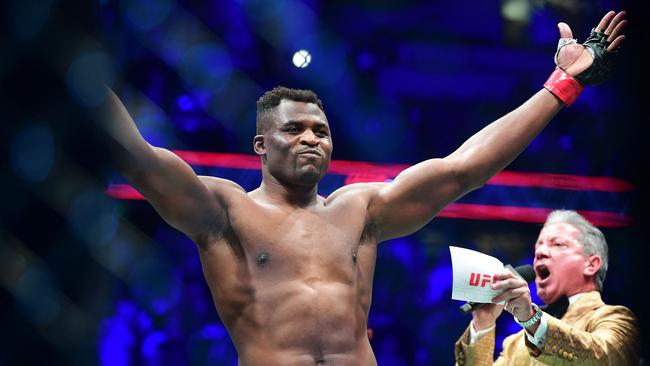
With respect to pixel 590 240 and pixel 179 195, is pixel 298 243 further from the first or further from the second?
pixel 590 240

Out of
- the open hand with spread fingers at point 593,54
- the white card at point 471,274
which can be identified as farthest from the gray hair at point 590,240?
the white card at point 471,274

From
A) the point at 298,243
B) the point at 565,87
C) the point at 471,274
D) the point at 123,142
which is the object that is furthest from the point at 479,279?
the point at 123,142

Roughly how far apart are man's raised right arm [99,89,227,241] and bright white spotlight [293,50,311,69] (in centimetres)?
239

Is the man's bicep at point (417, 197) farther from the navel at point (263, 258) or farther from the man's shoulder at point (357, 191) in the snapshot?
the navel at point (263, 258)

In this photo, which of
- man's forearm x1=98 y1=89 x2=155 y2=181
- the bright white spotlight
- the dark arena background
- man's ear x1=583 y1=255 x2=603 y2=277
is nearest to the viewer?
man's forearm x1=98 y1=89 x2=155 y2=181

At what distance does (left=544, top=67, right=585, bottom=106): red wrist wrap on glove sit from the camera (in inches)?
91.4

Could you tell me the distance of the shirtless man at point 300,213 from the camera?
204 cm

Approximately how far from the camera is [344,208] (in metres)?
2.26

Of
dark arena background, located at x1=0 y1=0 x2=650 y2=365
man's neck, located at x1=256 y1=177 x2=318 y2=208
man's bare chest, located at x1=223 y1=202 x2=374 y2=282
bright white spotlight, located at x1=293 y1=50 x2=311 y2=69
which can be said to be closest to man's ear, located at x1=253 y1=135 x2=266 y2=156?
man's neck, located at x1=256 y1=177 x2=318 y2=208

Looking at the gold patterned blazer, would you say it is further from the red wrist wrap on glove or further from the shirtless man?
the red wrist wrap on glove

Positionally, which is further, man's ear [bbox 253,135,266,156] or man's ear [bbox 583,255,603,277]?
man's ear [bbox 583,255,603,277]

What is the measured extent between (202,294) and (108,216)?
66cm

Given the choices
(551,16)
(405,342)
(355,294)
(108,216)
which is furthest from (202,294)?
(551,16)

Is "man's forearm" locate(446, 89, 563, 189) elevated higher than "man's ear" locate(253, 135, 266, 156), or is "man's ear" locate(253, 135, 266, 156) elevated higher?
"man's ear" locate(253, 135, 266, 156)
